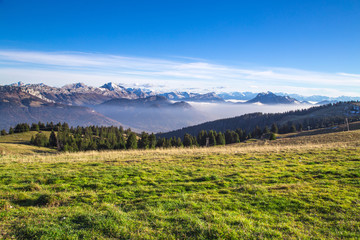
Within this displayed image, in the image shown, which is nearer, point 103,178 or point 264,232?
point 264,232

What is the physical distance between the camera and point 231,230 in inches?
256

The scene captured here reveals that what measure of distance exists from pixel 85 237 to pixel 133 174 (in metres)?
8.63

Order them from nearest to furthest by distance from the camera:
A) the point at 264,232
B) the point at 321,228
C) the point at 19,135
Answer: the point at 264,232 → the point at 321,228 → the point at 19,135

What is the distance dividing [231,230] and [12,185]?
12831mm

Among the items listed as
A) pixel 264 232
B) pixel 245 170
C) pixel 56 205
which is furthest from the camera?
pixel 245 170

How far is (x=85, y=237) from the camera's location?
6184mm

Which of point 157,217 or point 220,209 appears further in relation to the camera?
point 220,209

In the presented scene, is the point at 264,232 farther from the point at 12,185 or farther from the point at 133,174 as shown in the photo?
the point at 12,185

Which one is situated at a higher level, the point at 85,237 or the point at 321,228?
the point at 85,237

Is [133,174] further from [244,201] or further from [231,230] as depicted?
[231,230]

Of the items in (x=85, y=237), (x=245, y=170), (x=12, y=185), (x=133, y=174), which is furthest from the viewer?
(x=245, y=170)

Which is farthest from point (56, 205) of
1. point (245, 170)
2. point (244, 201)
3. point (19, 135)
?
point (19, 135)

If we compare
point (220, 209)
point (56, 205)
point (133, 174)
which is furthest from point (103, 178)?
point (220, 209)

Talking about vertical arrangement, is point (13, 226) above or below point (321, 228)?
above
